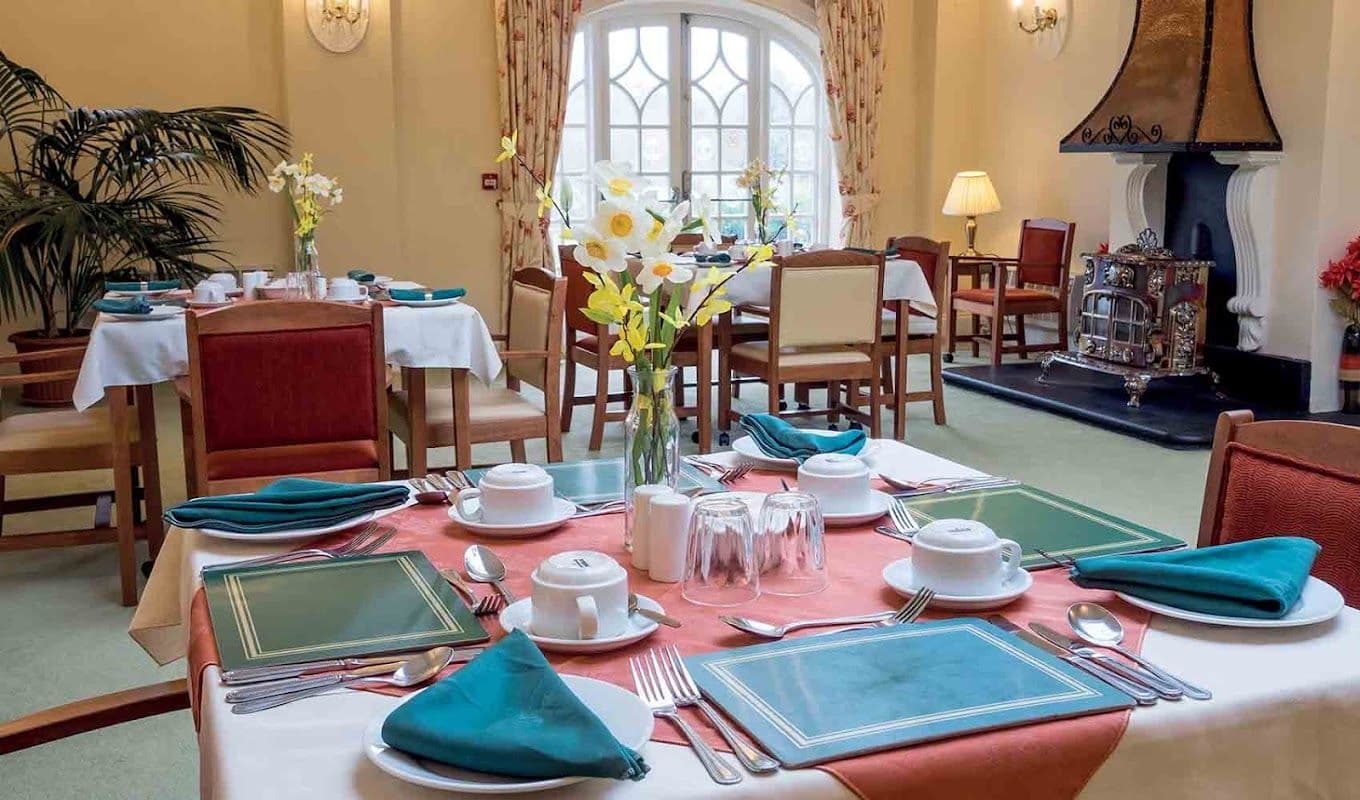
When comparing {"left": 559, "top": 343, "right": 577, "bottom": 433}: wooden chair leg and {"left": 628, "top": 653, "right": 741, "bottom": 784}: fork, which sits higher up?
{"left": 628, "top": 653, "right": 741, "bottom": 784}: fork

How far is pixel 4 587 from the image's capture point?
383 centimetres

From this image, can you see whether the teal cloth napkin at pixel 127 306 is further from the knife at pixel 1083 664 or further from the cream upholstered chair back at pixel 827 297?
the knife at pixel 1083 664

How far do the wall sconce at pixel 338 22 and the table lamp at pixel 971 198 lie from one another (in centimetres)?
385

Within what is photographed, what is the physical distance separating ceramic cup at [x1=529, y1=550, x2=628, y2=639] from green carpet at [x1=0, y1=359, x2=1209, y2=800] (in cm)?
154

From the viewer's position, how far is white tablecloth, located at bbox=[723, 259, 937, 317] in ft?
18.0

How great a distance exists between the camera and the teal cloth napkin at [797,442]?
2.12 metres

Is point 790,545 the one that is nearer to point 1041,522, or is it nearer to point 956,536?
point 956,536

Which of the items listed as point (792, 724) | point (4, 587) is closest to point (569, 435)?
point (4, 587)

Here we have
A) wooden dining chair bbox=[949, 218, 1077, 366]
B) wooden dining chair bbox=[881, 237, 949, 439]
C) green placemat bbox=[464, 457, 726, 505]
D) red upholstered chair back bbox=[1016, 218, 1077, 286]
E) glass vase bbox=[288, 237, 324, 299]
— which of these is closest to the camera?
green placemat bbox=[464, 457, 726, 505]

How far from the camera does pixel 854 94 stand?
8789 mm

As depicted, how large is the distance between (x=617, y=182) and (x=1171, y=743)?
0.87 metres

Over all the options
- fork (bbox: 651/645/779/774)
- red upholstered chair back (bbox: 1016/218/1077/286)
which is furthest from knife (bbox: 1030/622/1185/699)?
red upholstered chair back (bbox: 1016/218/1077/286)

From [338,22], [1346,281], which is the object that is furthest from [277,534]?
[338,22]

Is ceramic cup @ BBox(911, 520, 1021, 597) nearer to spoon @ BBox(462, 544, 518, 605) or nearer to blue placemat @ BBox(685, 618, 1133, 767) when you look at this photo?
blue placemat @ BBox(685, 618, 1133, 767)
